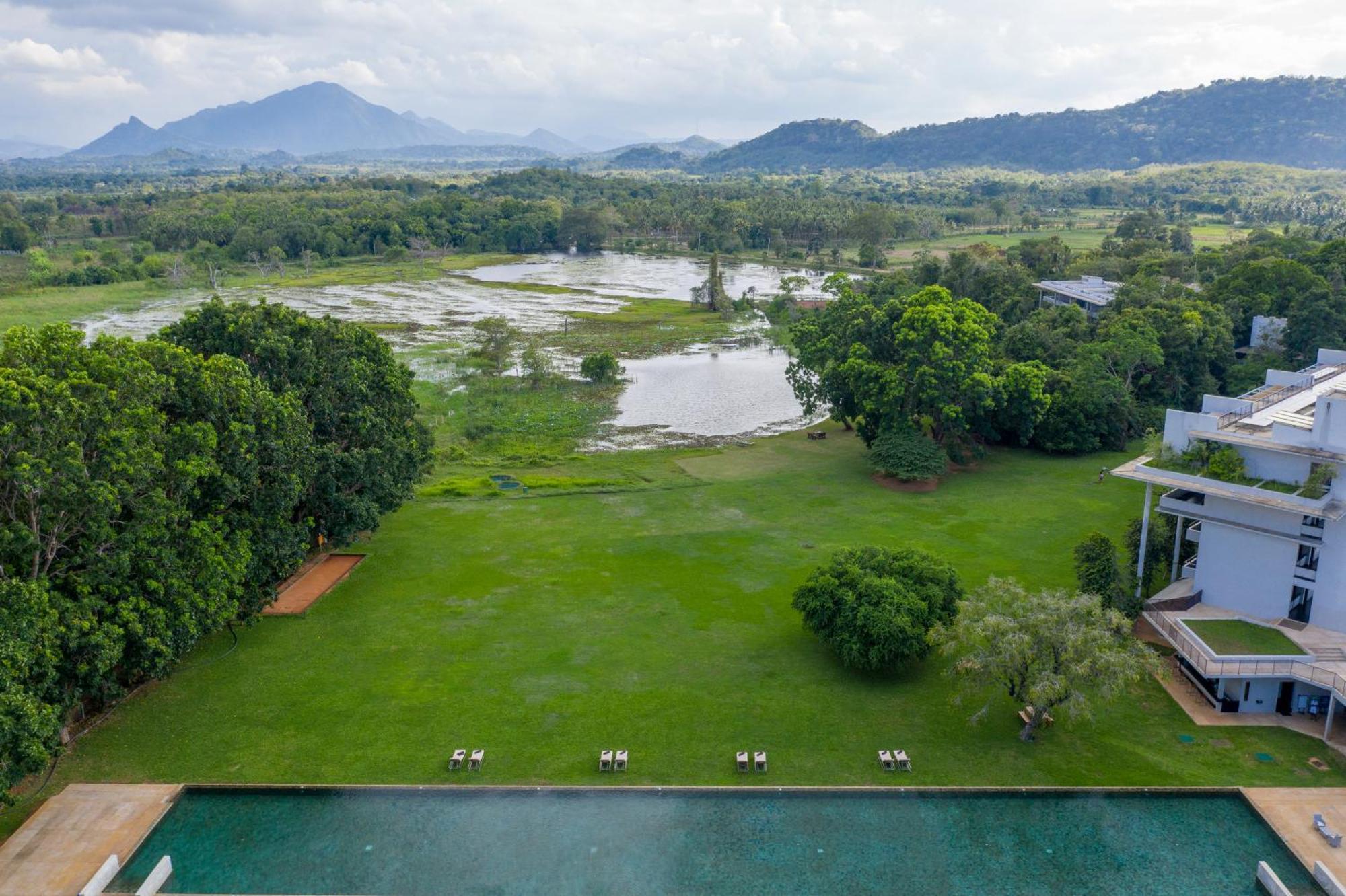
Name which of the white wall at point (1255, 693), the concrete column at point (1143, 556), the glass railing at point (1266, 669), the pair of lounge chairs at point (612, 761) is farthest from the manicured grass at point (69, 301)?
the white wall at point (1255, 693)

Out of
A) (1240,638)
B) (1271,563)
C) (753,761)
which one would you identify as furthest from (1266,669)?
(753,761)

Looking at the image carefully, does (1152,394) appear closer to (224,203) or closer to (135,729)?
(135,729)

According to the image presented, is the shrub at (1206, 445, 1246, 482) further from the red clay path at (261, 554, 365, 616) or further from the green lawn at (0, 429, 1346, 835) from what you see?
the red clay path at (261, 554, 365, 616)

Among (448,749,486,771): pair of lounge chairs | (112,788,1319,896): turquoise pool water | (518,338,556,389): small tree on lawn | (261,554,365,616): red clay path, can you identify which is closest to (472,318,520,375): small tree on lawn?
(518,338,556,389): small tree on lawn

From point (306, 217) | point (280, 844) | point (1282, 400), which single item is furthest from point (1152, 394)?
point (306, 217)

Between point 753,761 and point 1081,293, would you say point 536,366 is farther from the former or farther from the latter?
point 753,761

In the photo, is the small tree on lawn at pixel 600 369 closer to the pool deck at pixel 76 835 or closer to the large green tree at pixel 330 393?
the large green tree at pixel 330 393
